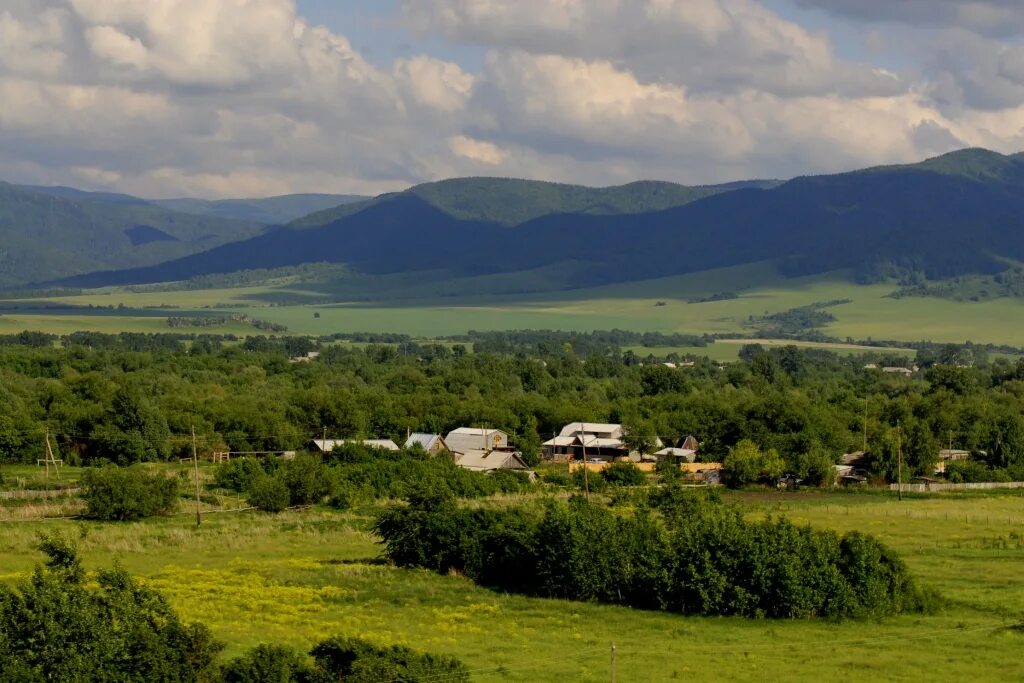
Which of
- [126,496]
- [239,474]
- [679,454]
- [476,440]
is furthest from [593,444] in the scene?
[126,496]

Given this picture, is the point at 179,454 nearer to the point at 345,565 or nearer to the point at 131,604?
the point at 345,565

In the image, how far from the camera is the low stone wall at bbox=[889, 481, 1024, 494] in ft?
237

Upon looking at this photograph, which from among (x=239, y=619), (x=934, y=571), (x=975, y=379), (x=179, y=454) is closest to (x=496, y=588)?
(x=239, y=619)

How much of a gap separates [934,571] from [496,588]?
13.5 metres

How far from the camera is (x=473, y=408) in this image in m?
92.6

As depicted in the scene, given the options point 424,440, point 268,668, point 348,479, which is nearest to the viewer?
point 268,668

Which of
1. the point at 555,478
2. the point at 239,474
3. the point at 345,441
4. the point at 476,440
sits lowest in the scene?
the point at 555,478

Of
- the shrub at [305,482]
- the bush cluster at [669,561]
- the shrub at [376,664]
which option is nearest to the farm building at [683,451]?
the shrub at [305,482]

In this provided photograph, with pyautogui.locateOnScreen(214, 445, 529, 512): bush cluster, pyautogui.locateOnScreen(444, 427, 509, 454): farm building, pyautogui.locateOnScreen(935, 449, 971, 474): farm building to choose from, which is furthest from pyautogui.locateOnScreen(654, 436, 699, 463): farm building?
pyautogui.locateOnScreen(214, 445, 529, 512): bush cluster

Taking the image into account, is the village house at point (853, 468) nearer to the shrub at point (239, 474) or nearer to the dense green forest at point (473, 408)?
the dense green forest at point (473, 408)

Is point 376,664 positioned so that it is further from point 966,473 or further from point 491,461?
point 966,473

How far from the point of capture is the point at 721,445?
8462 cm

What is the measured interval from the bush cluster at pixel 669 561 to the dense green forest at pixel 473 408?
33287 millimetres

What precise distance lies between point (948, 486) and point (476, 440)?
2551 cm
